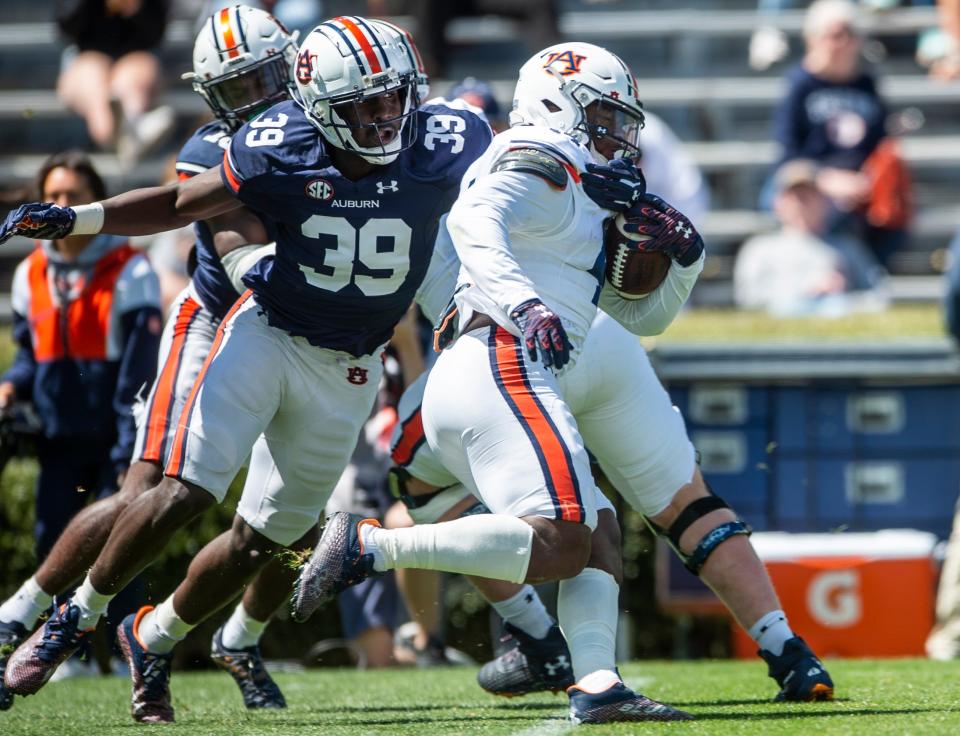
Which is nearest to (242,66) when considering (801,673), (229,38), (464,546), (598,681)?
Answer: (229,38)

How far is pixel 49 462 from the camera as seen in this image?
259 inches

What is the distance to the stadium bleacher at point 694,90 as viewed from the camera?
1155cm

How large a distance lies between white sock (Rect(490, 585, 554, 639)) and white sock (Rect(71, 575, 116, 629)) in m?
1.14

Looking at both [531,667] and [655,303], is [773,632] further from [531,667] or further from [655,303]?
[655,303]

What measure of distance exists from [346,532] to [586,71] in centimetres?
134

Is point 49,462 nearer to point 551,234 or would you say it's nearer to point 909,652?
point 551,234

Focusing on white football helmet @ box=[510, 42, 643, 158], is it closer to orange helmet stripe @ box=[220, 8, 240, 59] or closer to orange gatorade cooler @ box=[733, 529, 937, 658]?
orange helmet stripe @ box=[220, 8, 240, 59]

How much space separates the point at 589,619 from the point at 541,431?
0.53m

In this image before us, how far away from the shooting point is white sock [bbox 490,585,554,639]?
4.94 meters

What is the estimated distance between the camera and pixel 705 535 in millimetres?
4598

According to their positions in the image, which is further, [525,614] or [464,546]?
[525,614]

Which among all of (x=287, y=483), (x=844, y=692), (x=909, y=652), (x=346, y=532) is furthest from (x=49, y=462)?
(x=909, y=652)

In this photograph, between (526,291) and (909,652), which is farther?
(909,652)

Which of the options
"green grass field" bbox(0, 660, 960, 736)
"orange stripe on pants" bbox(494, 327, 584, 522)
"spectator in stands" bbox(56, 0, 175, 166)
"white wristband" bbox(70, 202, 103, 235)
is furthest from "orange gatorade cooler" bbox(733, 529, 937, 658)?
"spectator in stands" bbox(56, 0, 175, 166)
